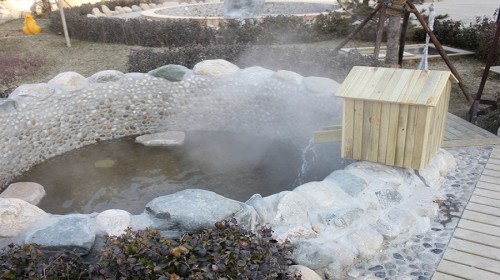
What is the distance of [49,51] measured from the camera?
13195 mm

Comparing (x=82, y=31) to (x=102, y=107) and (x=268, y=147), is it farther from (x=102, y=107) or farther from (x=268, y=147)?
(x=268, y=147)

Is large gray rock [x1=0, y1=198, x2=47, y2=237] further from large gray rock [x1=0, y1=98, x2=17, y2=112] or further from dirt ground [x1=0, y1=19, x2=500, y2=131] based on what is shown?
dirt ground [x1=0, y1=19, x2=500, y2=131]

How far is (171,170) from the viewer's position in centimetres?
720

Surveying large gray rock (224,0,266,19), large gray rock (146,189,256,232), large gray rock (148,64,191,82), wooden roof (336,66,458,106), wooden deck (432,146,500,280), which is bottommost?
wooden deck (432,146,500,280)

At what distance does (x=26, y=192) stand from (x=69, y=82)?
2209mm

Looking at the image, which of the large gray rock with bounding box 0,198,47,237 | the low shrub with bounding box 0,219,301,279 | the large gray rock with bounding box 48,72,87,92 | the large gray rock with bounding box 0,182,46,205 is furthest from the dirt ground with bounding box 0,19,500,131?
the large gray rock with bounding box 0,198,47,237

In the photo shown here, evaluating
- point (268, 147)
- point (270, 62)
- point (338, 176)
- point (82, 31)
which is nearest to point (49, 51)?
point (82, 31)

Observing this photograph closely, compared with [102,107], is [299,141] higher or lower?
lower

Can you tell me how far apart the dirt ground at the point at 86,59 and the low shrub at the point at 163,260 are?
19.5 feet

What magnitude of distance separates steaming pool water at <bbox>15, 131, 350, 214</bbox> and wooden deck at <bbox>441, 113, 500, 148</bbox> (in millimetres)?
1603

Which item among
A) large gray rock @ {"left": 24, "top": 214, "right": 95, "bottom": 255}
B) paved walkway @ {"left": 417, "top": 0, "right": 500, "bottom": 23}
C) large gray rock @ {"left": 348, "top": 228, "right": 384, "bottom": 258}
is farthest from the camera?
paved walkway @ {"left": 417, "top": 0, "right": 500, "bottom": 23}

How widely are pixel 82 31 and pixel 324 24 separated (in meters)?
7.87

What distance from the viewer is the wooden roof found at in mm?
4426

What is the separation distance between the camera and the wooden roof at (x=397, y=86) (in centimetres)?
443
